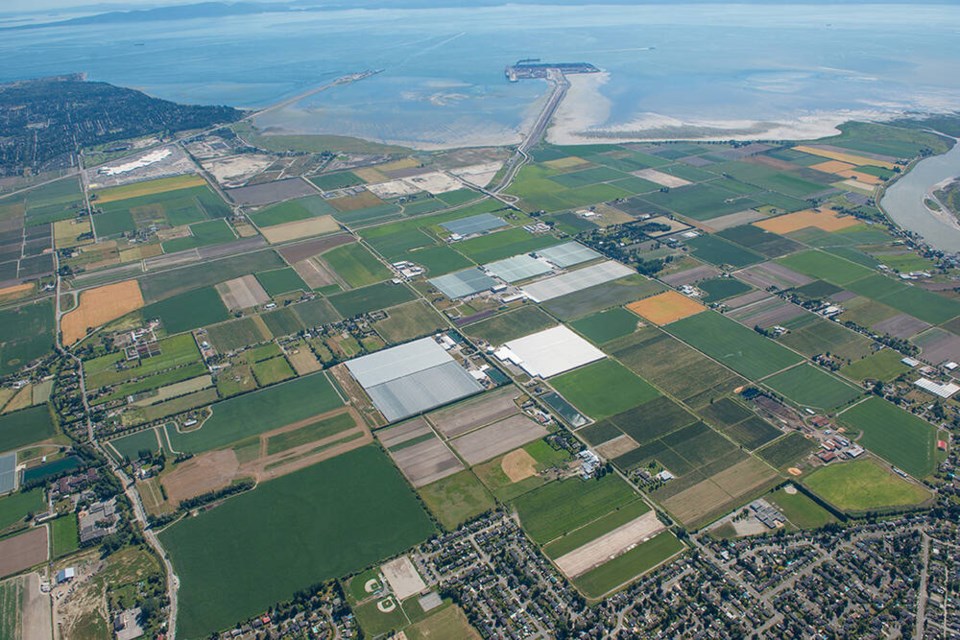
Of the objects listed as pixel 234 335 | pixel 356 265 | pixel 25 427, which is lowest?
pixel 25 427

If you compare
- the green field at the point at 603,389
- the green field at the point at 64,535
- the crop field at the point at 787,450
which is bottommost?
the green field at the point at 64,535

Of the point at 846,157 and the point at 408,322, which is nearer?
the point at 408,322

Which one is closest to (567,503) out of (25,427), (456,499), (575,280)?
(456,499)

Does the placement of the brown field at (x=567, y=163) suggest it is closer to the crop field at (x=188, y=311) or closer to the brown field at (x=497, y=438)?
the crop field at (x=188, y=311)

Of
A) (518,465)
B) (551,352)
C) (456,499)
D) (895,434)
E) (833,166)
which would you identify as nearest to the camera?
(456,499)

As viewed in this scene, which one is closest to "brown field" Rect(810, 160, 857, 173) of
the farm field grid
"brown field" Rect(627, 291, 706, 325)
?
the farm field grid

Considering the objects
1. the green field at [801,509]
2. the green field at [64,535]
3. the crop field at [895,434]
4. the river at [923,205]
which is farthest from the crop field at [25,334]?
the river at [923,205]

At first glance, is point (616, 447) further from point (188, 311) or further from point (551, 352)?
point (188, 311)
